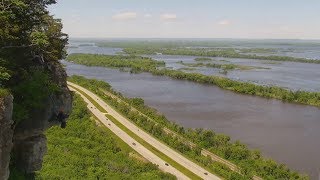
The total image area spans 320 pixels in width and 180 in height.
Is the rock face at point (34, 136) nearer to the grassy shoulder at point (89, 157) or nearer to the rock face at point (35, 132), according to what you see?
the rock face at point (35, 132)

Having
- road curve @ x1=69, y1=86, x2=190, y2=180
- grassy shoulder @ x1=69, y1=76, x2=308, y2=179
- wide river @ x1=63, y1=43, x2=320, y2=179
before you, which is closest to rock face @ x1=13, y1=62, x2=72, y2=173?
road curve @ x1=69, y1=86, x2=190, y2=180

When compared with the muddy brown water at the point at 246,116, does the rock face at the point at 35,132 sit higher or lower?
higher

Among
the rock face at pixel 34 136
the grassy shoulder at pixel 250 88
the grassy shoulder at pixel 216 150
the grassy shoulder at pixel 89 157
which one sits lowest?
the grassy shoulder at pixel 250 88

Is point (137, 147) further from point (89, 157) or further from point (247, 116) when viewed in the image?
point (247, 116)

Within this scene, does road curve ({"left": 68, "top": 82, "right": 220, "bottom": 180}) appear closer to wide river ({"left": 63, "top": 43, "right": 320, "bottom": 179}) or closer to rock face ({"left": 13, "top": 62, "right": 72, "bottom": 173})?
wide river ({"left": 63, "top": 43, "right": 320, "bottom": 179})

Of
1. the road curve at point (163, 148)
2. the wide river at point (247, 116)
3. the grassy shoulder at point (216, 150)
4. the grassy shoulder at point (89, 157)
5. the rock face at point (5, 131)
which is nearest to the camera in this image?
the rock face at point (5, 131)

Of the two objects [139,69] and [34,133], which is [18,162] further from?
[139,69]

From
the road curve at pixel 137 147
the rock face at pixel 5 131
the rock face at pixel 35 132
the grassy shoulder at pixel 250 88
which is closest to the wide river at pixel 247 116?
the grassy shoulder at pixel 250 88

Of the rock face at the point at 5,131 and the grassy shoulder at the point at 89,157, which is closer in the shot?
the rock face at the point at 5,131

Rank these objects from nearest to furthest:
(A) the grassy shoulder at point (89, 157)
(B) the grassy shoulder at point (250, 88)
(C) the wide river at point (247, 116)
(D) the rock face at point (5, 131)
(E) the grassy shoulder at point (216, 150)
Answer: (D) the rock face at point (5, 131), (A) the grassy shoulder at point (89, 157), (E) the grassy shoulder at point (216, 150), (C) the wide river at point (247, 116), (B) the grassy shoulder at point (250, 88)
